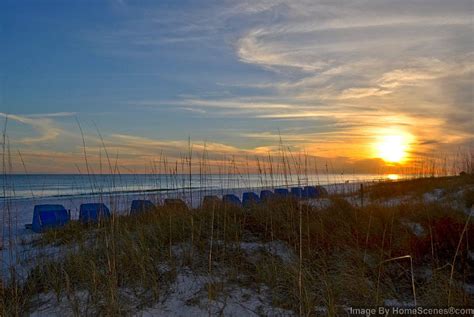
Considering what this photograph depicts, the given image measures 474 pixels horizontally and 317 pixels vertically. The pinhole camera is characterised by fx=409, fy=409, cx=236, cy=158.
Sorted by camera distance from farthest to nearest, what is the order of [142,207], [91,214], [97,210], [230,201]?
1. [97,210]
2. [91,214]
3. [230,201]
4. [142,207]

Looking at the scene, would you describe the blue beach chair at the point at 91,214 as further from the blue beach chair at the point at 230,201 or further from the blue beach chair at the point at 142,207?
the blue beach chair at the point at 230,201

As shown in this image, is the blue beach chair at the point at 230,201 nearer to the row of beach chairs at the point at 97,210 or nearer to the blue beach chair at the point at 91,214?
the row of beach chairs at the point at 97,210

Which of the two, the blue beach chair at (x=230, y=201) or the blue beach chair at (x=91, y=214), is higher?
the blue beach chair at (x=230, y=201)

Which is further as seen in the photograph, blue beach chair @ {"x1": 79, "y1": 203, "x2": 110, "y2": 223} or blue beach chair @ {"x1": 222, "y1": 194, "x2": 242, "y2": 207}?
blue beach chair @ {"x1": 79, "y1": 203, "x2": 110, "y2": 223}

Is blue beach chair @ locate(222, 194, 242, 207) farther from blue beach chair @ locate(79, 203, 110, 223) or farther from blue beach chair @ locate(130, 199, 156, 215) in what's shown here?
blue beach chair @ locate(79, 203, 110, 223)

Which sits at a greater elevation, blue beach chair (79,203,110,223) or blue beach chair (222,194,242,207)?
blue beach chair (222,194,242,207)

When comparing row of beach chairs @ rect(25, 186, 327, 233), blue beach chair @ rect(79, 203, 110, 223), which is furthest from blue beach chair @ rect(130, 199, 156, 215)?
blue beach chair @ rect(79, 203, 110, 223)

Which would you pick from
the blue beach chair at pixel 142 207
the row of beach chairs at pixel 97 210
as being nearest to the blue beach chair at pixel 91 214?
the row of beach chairs at pixel 97 210

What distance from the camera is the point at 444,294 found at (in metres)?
3.41

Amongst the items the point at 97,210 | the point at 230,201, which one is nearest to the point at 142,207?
the point at 97,210

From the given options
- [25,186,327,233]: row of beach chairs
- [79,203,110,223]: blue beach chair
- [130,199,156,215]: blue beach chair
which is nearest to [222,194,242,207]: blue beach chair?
[25,186,327,233]: row of beach chairs

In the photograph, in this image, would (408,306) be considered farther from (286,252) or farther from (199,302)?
(199,302)

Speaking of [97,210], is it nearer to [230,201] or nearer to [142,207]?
[142,207]

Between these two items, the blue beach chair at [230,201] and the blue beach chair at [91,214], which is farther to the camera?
the blue beach chair at [91,214]
